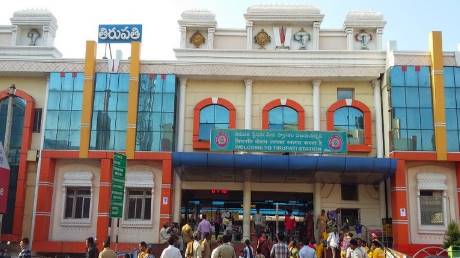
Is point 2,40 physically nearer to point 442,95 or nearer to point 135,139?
point 135,139

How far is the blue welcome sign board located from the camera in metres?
28.7

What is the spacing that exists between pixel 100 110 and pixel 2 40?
770 centimetres

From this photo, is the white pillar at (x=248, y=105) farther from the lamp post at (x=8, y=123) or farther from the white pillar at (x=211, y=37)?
the lamp post at (x=8, y=123)

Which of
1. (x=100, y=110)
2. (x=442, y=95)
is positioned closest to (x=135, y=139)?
(x=100, y=110)

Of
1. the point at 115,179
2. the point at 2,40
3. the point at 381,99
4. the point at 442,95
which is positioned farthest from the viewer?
the point at 2,40

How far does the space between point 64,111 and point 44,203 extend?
189 inches

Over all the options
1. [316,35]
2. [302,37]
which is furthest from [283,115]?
[316,35]

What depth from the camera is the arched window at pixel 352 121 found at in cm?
2722

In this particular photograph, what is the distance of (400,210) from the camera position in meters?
24.8

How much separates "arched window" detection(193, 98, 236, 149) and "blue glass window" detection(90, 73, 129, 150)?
374 centimetres

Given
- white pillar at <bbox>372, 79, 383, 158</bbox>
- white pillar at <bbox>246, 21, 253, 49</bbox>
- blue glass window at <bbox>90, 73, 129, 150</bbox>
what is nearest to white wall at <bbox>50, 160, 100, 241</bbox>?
blue glass window at <bbox>90, 73, 129, 150</bbox>

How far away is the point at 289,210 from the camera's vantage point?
31469mm

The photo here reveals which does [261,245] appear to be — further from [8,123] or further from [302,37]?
[8,123]

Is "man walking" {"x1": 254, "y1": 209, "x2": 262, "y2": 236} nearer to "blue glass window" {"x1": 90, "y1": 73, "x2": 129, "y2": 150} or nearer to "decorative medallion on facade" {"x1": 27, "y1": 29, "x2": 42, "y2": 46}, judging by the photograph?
"blue glass window" {"x1": 90, "y1": 73, "x2": 129, "y2": 150}
